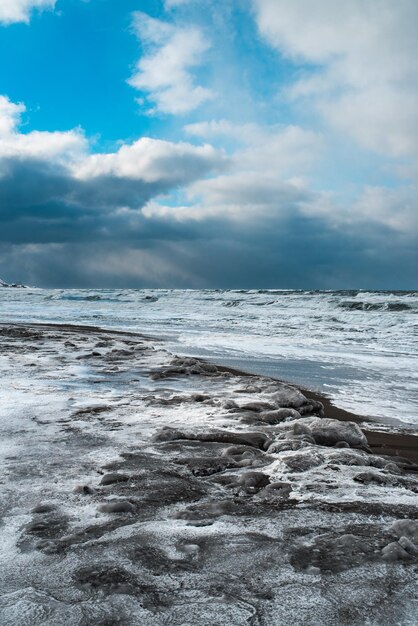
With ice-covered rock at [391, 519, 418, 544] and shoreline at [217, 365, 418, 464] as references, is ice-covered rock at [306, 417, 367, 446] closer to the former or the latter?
shoreline at [217, 365, 418, 464]

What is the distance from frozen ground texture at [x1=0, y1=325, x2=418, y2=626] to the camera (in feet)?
5.72

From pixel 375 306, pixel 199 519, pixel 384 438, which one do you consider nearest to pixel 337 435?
pixel 384 438

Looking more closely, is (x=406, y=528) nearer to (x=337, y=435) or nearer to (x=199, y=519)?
(x=199, y=519)

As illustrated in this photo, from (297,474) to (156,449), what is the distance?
108 centimetres

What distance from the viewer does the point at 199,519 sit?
8.14 feet

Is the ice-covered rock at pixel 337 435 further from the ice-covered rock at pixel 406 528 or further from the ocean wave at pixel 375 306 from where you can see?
the ocean wave at pixel 375 306

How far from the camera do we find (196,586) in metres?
1.86

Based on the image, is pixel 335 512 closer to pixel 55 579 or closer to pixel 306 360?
pixel 55 579

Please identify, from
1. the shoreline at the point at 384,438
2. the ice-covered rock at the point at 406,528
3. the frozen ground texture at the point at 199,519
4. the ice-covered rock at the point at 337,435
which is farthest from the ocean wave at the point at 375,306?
the ice-covered rock at the point at 406,528

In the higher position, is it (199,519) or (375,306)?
(375,306)

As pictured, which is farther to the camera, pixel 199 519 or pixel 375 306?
pixel 375 306

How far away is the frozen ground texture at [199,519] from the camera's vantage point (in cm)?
174

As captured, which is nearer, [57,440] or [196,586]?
[196,586]

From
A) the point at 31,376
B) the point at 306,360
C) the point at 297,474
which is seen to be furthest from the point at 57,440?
the point at 306,360
